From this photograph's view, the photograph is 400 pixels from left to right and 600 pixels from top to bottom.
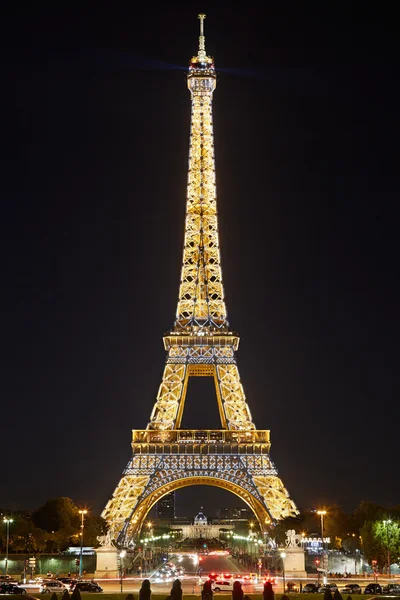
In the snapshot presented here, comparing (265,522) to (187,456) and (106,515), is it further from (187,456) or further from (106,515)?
(106,515)

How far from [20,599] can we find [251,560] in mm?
56609

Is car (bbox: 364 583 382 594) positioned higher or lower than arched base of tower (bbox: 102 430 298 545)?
lower

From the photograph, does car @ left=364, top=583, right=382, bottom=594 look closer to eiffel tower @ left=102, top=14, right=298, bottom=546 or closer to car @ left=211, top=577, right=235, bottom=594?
car @ left=211, top=577, right=235, bottom=594

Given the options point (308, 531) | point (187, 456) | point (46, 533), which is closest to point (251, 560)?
point (308, 531)

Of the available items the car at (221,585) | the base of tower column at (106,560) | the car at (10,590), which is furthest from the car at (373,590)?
the base of tower column at (106,560)

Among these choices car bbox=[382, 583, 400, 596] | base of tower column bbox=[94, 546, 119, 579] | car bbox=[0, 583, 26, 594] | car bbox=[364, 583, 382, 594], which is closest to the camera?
car bbox=[0, 583, 26, 594]

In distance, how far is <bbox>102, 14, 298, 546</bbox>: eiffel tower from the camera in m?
79.2

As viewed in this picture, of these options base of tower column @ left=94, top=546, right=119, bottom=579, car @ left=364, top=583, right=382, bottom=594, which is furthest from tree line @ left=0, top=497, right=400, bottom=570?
car @ left=364, top=583, right=382, bottom=594

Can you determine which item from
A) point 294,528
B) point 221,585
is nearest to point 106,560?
point 221,585

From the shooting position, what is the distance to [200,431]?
82562mm

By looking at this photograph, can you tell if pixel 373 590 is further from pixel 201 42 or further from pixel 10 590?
pixel 201 42

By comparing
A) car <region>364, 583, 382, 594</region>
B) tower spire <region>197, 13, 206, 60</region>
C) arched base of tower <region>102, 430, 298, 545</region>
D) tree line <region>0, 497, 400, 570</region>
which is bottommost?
car <region>364, 583, 382, 594</region>

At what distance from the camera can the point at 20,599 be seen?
36656mm

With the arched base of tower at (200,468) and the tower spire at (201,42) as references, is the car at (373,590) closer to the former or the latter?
the arched base of tower at (200,468)
